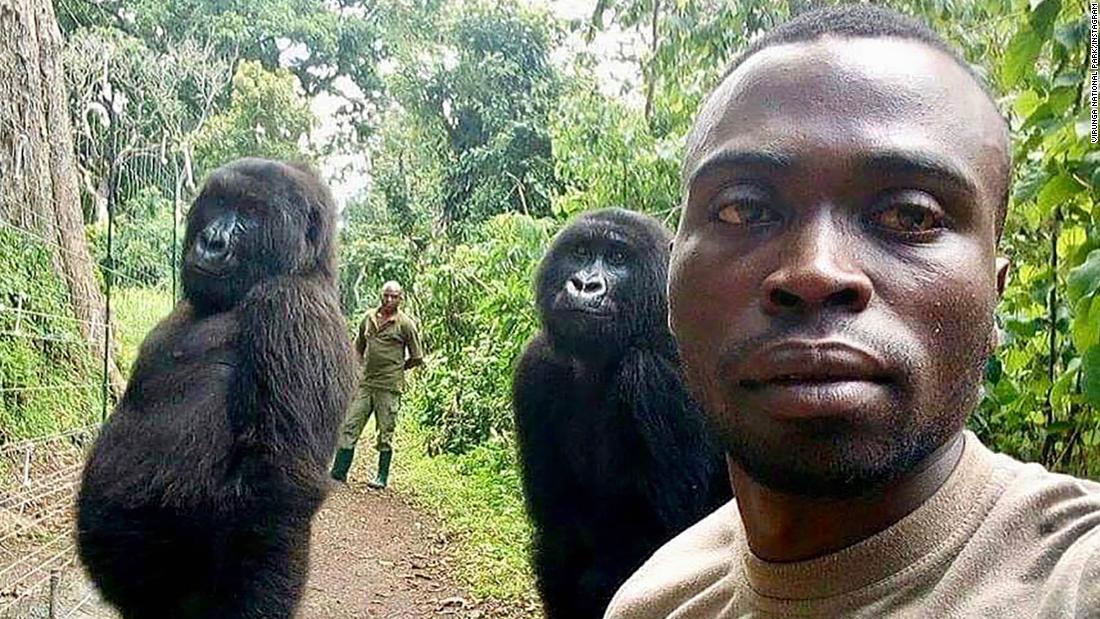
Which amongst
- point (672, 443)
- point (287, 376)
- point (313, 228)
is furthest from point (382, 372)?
point (672, 443)

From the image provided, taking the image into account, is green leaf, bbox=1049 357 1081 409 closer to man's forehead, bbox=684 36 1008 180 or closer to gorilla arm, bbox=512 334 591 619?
man's forehead, bbox=684 36 1008 180

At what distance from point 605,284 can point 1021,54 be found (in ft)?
4.20

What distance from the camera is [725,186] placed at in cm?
68

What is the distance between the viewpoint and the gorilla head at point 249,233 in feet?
8.48

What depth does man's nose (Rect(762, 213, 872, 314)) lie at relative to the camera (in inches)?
23.4

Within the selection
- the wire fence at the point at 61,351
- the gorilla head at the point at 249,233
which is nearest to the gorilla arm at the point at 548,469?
the gorilla head at the point at 249,233

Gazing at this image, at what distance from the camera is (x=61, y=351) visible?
348 centimetres

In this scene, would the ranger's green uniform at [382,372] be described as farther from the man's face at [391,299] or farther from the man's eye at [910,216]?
the man's eye at [910,216]

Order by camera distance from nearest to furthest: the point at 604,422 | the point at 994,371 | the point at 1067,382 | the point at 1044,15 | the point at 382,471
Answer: the point at 1044,15 → the point at 1067,382 → the point at 994,371 → the point at 604,422 → the point at 382,471

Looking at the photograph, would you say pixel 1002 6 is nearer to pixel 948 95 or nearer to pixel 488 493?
pixel 948 95

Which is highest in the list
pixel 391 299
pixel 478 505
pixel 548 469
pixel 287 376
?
pixel 287 376

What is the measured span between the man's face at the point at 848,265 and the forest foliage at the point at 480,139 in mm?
646

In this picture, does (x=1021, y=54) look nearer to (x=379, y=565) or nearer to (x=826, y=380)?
(x=826, y=380)

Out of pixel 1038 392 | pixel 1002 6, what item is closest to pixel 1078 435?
pixel 1038 392
